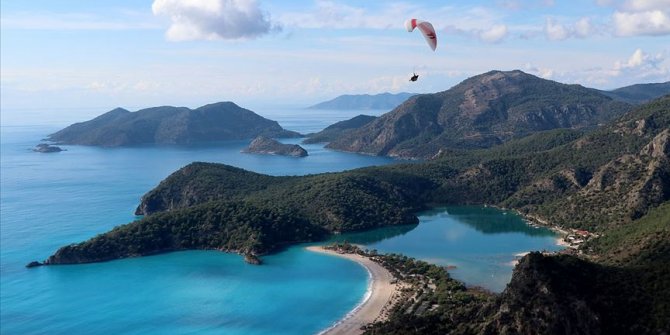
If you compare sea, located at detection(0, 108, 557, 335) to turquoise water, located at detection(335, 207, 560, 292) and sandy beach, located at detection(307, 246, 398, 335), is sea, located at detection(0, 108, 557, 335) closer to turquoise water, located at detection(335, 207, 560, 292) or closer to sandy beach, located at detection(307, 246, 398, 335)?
turquoise water, located at detection(335, 207, 560, 292)

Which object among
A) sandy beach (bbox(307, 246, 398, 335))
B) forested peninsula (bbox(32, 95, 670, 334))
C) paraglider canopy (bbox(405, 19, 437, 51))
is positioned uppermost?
paraglider canopy (bbox(405, 19, 437, 51))

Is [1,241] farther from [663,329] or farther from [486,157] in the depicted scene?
[486,157]

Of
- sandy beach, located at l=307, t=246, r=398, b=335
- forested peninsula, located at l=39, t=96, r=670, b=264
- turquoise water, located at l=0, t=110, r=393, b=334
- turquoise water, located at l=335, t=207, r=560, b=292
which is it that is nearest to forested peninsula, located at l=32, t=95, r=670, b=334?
forested peninsula, located at l=39, t=96, r=670, b=264

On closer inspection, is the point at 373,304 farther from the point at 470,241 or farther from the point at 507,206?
the point at 507,206

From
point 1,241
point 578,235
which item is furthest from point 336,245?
point 1,241

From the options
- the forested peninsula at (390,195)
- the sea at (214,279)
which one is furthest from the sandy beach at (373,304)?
the forested peninsula at (390,195)

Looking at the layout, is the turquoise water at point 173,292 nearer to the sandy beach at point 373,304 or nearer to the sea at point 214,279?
the sea at point 214,279
